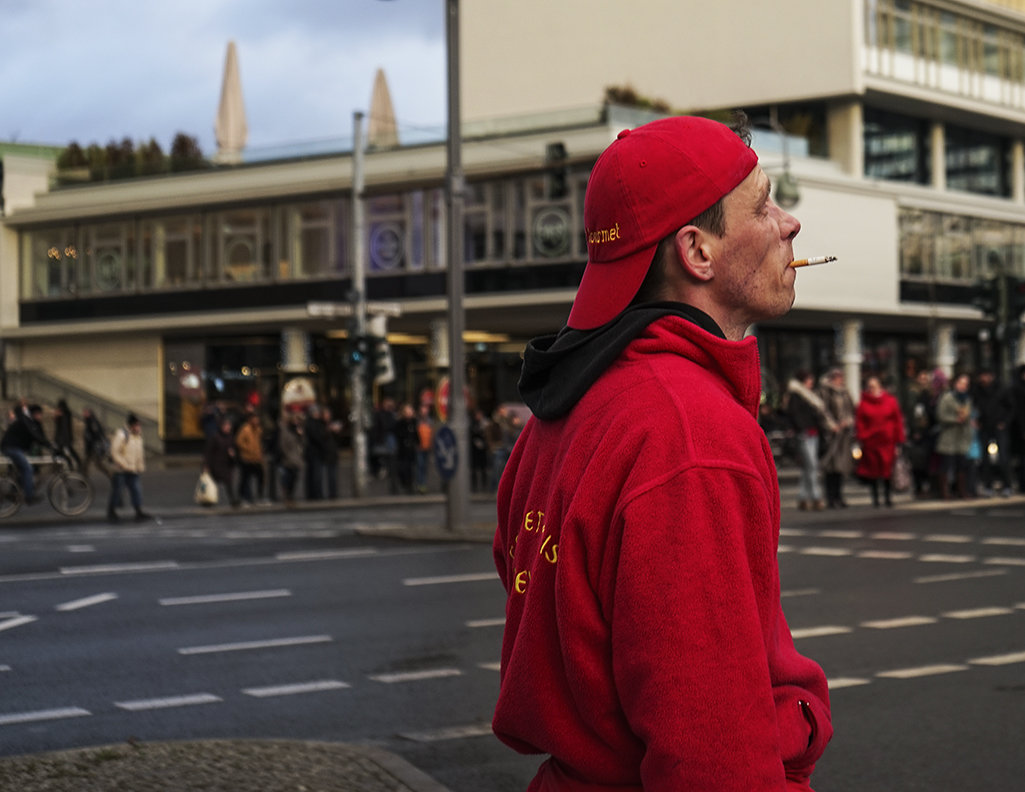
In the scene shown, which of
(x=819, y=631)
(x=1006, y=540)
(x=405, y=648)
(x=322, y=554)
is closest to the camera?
(x=405, y=648)

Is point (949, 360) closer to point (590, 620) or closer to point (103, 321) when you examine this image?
point (103, 321)

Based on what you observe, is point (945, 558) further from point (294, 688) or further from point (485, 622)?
point (294, 688)

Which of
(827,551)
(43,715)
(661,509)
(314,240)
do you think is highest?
(314,240)

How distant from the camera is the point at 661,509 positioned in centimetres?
178

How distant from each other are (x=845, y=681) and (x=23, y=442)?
18.7 metres

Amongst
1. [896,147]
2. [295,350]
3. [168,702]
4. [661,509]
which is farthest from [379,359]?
[661,509]

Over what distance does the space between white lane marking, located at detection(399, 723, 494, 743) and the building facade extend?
3382cm

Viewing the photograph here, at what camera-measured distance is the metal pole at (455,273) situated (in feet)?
59.8

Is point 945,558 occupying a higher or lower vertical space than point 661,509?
lower

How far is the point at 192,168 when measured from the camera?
157 ft

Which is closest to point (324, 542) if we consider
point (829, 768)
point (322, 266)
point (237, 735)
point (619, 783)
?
point (237, 735)

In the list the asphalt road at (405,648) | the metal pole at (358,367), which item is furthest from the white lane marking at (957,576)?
the metal pole at (358,367)

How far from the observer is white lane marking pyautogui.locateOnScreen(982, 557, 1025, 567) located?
13.2 metres

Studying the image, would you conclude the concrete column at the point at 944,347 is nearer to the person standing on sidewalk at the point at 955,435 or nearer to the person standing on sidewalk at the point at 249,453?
the person standing on sidewalk at the point at 955,435
